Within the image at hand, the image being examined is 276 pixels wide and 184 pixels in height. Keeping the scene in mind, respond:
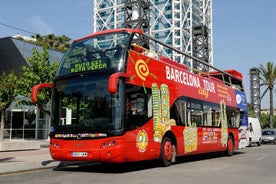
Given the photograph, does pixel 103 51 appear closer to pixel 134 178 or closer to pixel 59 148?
pixel 59 148

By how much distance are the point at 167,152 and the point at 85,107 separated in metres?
3.33

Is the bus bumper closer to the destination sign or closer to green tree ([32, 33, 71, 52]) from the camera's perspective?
the destination sign

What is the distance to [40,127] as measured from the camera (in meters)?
34.9

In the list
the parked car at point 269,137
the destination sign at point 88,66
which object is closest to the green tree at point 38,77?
the destination sign at point 88,66

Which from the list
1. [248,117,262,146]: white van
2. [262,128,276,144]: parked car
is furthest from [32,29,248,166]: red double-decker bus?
[262,128,276,144]: parked car

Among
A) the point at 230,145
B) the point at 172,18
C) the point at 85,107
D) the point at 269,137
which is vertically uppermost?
the point at 172,18

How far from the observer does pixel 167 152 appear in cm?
1223

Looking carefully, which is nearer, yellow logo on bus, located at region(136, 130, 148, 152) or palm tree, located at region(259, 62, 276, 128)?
yellow logo on bus, located at region(136, 130, 148, 152)

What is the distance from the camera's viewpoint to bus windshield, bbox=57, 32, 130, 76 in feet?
34.7

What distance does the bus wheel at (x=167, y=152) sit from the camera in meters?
11.9

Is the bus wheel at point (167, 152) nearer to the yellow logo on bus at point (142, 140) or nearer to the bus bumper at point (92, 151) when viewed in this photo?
the yellow logo on bus at point (142, 140)

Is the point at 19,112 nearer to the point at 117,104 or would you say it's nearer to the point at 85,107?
the point at 85,107

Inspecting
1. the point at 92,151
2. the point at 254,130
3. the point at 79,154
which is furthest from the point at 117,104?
the point at 254,130

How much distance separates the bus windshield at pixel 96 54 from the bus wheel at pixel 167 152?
10.3 feet
